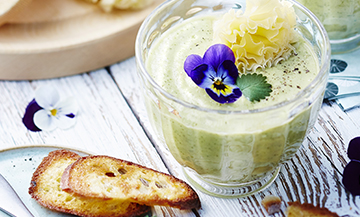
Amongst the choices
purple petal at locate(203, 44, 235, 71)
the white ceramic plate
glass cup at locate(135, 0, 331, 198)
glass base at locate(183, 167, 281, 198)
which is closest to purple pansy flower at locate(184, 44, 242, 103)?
purple petal at locate(203, 44, 235, 71)

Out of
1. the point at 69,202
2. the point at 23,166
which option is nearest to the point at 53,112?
the point at 23,166

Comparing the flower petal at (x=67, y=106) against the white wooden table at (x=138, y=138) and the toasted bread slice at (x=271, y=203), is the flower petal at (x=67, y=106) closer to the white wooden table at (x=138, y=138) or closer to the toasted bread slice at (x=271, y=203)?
the white wooden table at (x=138, y=138)

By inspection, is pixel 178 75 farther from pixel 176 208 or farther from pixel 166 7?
pixel 176 208

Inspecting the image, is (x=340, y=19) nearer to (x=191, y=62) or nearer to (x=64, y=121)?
(x=191, y=62)

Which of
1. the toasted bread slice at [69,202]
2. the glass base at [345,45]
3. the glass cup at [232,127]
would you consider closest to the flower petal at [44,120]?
the toasted bread slice at [69,202]

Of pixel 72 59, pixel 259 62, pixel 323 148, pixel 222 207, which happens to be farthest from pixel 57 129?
pixel 323 148

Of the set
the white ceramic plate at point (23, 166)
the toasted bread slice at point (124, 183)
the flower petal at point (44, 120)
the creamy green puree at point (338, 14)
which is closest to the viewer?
the toasted bread slice at point (124, 183)

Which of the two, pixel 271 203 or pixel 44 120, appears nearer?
pixel 271 203
